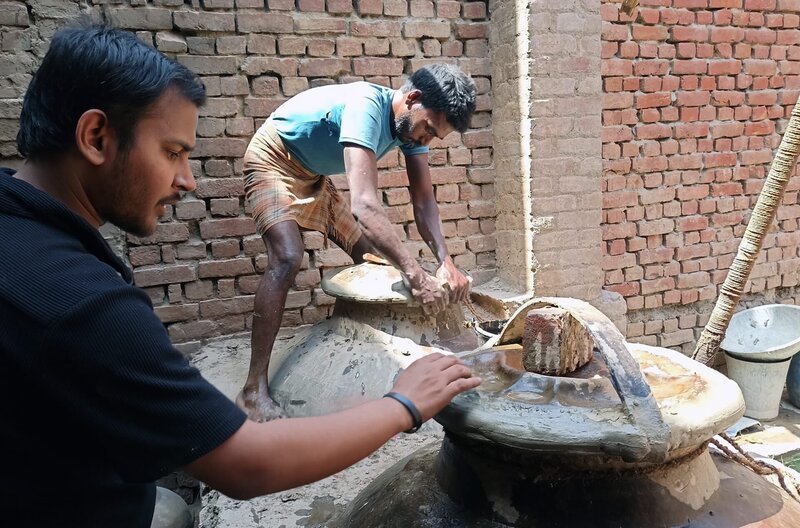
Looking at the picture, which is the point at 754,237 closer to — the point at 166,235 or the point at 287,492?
the point at 287,492

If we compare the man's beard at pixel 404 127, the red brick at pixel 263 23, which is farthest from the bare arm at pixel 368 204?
the red brick at pixel 263 23

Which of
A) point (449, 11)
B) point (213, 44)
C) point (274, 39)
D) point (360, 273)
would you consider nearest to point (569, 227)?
point (449, 11)

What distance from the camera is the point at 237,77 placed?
361 cm

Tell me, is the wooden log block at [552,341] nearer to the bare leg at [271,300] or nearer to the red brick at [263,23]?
the bare leg at [271,300]

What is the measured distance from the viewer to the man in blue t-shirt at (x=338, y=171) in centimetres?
263

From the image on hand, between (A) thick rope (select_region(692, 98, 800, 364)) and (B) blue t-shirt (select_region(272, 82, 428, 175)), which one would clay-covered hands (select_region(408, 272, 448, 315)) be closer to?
→ (B) blue t-shirt (select_region(272, 82, 428, 175))

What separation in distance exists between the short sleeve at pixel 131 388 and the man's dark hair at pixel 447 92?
1966 mm

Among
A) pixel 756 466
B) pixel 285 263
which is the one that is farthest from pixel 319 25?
pixel 756 466

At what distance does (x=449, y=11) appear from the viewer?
13.2ft

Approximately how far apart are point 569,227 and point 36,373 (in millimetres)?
3596

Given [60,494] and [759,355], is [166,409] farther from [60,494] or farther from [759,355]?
[759,355]

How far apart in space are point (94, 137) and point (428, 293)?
1.66 metres

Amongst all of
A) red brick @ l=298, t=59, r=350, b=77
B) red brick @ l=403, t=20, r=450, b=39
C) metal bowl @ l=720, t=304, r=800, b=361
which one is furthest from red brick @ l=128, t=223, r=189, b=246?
metal bowl @ l=720, t=304, r=800, b=361

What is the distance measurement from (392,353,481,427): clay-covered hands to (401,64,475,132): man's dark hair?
1.65 m
